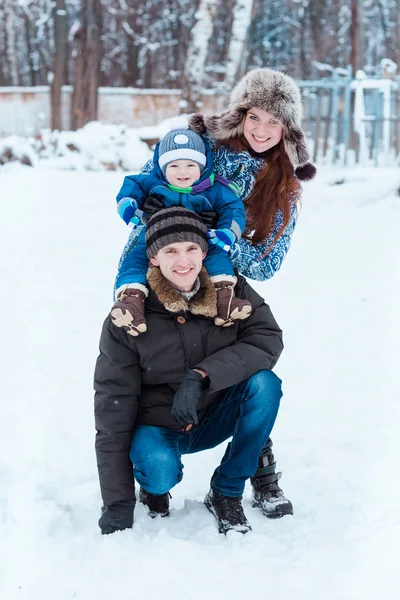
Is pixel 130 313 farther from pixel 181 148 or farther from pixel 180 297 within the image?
pixel 181 148

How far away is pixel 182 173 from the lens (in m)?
2.60

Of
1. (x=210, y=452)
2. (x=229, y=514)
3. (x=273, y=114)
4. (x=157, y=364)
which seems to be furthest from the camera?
(x=210, y=452)

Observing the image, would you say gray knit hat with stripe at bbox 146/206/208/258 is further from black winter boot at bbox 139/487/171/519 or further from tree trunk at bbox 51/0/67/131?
tree trunk at bbox 51/0/67/131

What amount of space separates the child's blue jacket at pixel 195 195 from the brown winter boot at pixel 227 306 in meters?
0.20

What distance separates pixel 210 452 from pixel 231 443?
0.75 metres

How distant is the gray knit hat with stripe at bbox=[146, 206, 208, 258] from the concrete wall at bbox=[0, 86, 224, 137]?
15777 millimetres

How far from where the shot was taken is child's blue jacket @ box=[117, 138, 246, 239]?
262 centimetres

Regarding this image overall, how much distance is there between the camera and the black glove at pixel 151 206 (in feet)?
8.59

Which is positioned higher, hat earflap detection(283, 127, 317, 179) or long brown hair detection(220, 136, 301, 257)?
hat earflap detection(283, 127, 317, 179)

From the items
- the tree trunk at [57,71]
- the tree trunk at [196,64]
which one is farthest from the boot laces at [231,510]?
the tree trunk at [57,71]

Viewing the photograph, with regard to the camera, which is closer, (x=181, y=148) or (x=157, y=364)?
(x=157, y=364)

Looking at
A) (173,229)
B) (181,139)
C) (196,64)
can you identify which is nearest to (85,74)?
(196,64)

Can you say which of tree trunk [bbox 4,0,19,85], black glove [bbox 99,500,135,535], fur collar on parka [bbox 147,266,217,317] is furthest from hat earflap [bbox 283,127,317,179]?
tree trunk [bbox 4,0,19,85]

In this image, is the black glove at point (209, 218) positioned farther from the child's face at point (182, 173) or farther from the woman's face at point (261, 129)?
the woman's face at point (261, 129)
